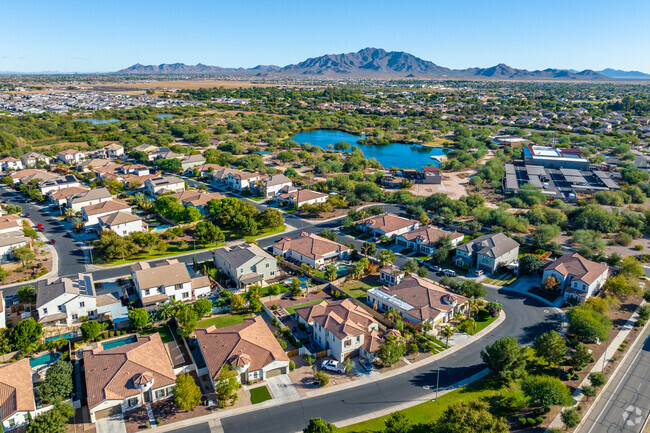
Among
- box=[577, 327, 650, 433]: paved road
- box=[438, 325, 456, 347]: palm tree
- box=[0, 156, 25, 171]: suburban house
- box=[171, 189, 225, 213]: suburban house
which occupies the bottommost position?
box=[577, 327, 650, 433]: paved road

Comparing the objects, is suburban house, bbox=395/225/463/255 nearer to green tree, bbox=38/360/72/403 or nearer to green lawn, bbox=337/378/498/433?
green lawn, bbox=337/378/498/433

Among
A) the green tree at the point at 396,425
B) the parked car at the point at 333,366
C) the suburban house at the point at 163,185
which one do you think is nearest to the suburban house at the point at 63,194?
the suburban house at the point at 163,185

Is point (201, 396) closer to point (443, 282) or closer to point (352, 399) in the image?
point (352, 399)

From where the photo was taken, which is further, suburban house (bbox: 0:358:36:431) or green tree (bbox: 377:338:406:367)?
green tree (bbox: 377:338:406:367)

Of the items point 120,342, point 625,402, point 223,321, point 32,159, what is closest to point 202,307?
point 223,321

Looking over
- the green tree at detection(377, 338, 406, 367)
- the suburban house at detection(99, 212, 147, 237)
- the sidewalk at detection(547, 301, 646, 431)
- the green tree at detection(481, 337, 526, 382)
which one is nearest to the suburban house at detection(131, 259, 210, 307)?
the suburban house at detection(99, 212, 147, 237)
